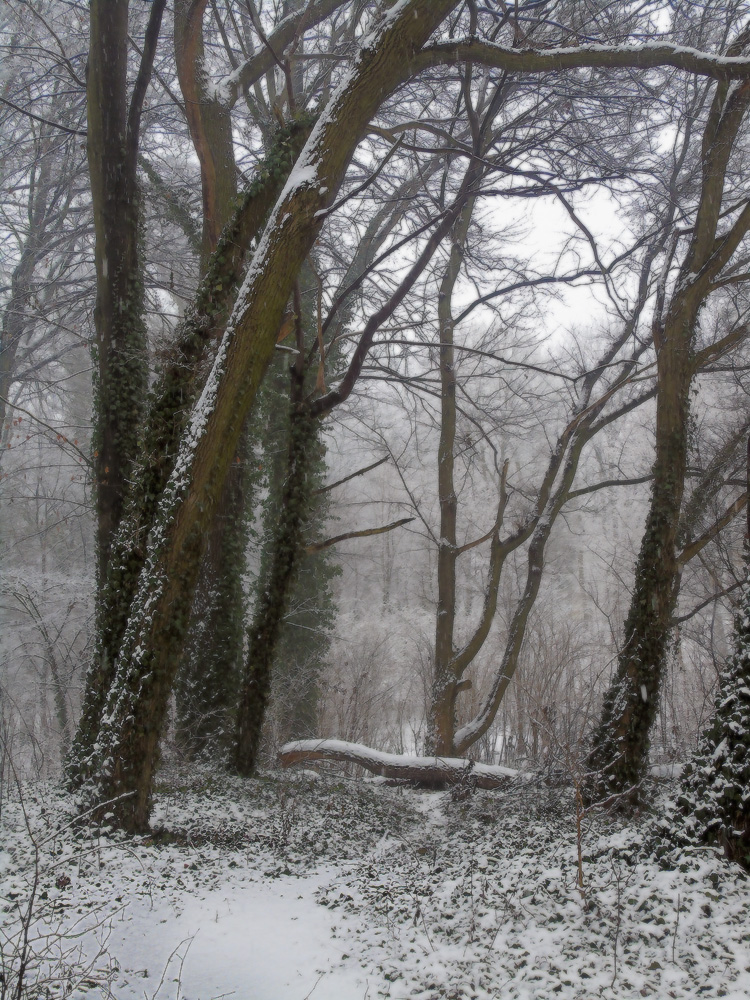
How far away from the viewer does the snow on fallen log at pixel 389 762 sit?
7.93m

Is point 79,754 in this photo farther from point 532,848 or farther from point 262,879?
point 532,848

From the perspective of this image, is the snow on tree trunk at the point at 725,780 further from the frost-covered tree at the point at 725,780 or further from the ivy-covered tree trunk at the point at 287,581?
the ivy-covered tree trunk at the point at 287,581

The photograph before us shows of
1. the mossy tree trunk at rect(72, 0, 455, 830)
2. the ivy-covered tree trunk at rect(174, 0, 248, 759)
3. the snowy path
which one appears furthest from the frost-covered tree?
the ivy-covered tree trunk at rect(174, 0, 248, 759)

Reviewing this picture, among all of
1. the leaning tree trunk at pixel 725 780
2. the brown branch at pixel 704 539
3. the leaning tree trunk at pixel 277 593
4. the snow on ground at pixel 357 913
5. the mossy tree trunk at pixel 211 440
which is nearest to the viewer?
the snow on ground at pixel 357 913

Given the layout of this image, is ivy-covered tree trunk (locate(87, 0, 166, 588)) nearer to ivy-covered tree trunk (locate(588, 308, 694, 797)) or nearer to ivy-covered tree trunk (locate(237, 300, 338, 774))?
ivy-covered tree trunk (locate(237, 300, 338, 774))

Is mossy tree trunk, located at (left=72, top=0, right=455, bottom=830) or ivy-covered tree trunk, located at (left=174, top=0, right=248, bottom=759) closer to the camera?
mossy tree trunk, located at (left=72, top=0, right=455, bottom=830)

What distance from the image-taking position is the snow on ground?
301 centimetres

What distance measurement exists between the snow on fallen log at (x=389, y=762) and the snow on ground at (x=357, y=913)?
7.79 feet

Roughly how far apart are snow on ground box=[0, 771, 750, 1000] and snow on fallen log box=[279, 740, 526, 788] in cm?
237

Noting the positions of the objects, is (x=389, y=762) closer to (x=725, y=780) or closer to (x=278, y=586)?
(x=278, y=586)

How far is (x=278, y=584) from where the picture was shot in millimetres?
6984

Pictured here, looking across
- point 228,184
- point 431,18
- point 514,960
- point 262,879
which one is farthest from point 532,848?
point 228,184

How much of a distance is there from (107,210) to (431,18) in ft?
10.6

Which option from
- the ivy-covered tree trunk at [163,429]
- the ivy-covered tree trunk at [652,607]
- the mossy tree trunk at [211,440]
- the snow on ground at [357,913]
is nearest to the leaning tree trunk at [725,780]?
the snow on ground at [357,913]
